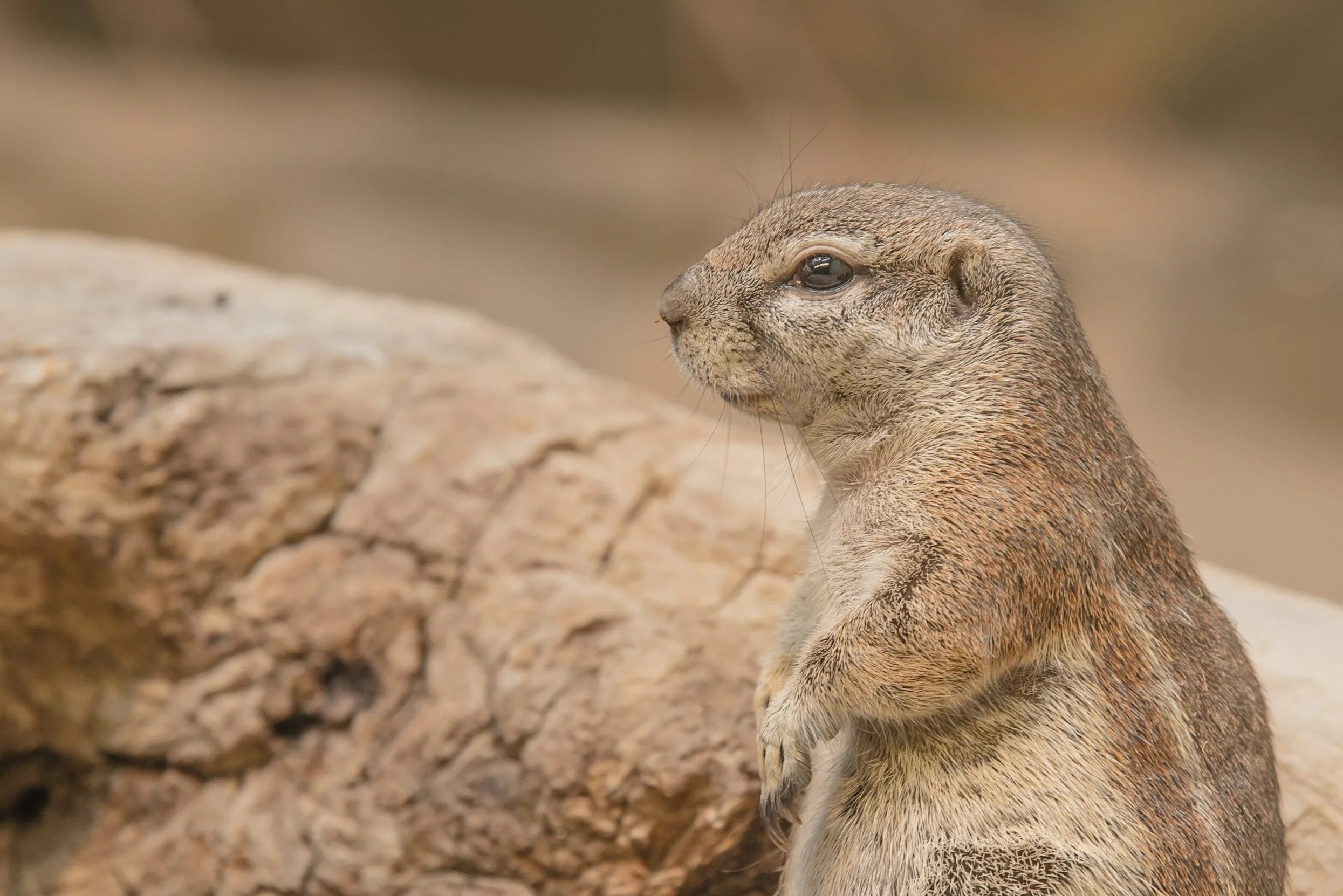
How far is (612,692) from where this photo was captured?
3025mm

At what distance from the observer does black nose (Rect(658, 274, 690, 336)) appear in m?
2.54

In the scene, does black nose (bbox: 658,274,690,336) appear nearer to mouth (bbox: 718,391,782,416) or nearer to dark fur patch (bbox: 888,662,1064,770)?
mouth (bbox: 718,391,782,416)

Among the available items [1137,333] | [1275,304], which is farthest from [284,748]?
[1275,304]

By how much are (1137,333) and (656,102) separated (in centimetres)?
405

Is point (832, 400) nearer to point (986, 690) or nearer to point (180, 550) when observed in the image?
point (986, 690)

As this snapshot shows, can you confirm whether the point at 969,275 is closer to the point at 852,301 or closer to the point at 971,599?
the point at 852,301

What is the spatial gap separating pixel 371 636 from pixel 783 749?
153 cm

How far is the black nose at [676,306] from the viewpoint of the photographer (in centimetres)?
254

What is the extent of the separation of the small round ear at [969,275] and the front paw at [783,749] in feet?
2.90

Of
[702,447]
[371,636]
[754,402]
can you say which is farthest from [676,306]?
[371,636]

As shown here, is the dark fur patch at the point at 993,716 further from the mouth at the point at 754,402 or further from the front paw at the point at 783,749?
the mouth at the point at 754,402

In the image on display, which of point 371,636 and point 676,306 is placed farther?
point 371,636

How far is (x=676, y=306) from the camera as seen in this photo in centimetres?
254

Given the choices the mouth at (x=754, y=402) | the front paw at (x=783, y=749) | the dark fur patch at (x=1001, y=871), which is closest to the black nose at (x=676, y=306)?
the mouth at (x=754, y=402)
